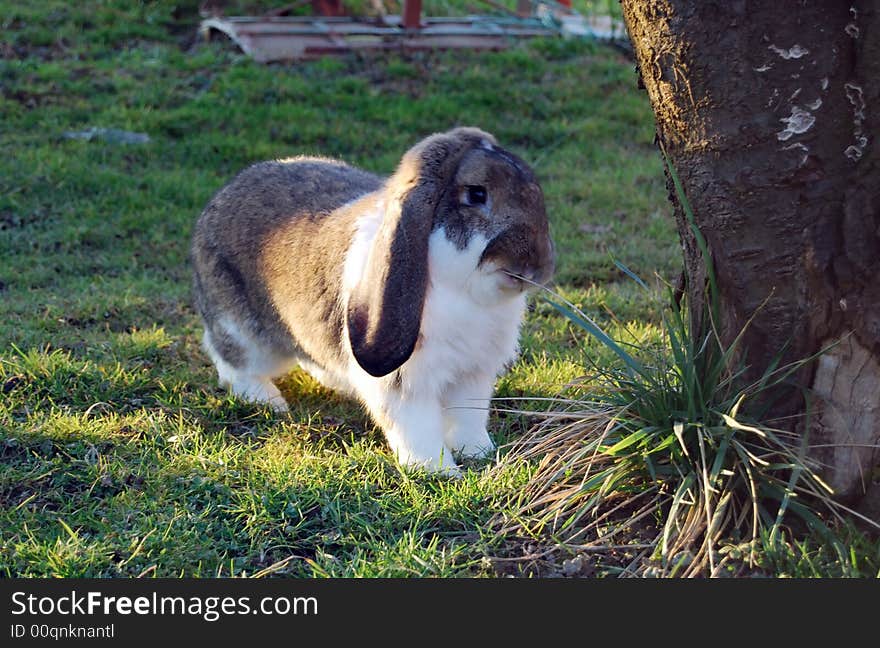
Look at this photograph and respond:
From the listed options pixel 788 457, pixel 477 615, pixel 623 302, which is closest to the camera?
pixel 477 615

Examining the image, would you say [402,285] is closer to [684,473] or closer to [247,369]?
[684,473]

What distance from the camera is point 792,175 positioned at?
3186 millimetres

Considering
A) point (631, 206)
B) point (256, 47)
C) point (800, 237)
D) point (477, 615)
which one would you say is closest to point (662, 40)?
point (800, 237)

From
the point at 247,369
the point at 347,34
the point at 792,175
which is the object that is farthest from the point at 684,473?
the point at 347,34

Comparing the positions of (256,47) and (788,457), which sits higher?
(256,47)

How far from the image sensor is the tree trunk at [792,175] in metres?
3.09

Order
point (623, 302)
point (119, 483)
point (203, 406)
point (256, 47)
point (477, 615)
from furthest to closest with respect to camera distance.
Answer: point (256, 47) < point (623, 302) < point (203, 406) < point (119, 483) < point (477, 615)

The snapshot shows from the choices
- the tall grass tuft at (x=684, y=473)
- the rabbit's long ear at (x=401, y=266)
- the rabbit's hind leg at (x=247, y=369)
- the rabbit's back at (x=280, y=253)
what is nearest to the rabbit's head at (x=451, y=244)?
the rabbit's long ear at (x=401, y=266)

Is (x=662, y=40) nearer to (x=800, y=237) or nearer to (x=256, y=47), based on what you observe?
(x=800, y=237)

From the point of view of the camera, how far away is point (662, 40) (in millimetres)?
3254

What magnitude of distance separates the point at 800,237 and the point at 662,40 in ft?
2.25

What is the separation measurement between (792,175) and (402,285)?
1266 mm

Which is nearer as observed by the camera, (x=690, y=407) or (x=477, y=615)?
(x=477, y=615)

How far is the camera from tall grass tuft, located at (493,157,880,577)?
3.23 meters
